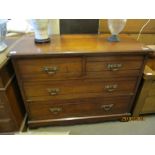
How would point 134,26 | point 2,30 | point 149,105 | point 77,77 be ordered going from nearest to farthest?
point 2,30, point 77,77, point 149,105, point 134,26

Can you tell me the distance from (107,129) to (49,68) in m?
0.89

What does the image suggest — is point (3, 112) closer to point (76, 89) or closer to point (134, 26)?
point (76, 89)

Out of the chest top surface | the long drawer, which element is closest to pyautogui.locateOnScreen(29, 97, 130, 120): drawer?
the long drawer

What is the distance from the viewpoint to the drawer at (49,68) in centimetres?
102

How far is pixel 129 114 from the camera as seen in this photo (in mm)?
1462

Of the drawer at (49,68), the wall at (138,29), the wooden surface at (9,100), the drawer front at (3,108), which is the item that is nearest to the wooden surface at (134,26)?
the wall at (138,29)

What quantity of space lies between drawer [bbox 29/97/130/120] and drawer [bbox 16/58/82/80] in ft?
0.95

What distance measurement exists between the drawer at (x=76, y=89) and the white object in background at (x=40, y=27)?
1.25ft

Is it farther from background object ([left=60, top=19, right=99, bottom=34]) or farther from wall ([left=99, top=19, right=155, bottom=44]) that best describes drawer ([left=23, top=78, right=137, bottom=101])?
wall ([left=99, top=19, right=155, bottom=44])

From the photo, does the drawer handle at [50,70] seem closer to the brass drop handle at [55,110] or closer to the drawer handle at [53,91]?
the drawer handle at [53,91]

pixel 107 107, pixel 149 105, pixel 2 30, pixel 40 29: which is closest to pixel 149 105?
pixel 149 105

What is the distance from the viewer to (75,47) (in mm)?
1063
